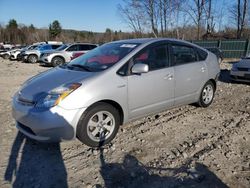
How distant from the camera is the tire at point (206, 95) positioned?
17.4 ft

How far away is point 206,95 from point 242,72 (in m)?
3.39

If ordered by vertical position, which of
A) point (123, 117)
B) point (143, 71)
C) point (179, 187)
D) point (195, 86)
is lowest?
point (179, 187)

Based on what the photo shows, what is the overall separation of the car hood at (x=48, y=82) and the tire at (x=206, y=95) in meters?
2.74

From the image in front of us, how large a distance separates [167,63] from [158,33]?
34150mm

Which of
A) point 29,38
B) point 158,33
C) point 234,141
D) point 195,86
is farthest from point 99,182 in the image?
point 29,38

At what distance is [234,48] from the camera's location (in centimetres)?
2005

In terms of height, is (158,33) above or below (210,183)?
above

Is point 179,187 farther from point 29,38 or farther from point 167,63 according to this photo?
point 29,38

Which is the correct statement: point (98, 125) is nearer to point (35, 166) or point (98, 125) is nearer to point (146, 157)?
point (146, 157)

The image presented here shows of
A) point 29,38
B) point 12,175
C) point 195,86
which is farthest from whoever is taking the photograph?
point 29,38

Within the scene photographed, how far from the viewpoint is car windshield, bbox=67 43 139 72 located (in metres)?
3.91

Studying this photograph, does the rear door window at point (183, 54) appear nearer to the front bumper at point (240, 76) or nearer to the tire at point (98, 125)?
the tire at point (98, 125)

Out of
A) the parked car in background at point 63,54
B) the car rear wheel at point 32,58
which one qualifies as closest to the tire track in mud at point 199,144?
the parked car in background at point 63,54

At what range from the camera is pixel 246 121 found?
4648 millimetres
